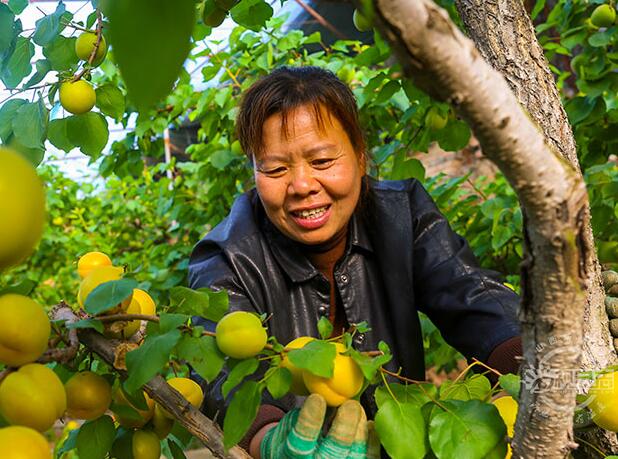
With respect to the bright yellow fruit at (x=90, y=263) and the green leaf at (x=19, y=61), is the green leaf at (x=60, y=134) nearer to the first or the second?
the green leaf at (x=19, y=61)

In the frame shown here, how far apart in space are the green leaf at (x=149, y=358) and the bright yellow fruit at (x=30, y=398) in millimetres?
66

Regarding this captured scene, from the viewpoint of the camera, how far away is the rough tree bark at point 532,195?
0.41 m

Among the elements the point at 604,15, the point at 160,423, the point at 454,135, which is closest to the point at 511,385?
the point at 160,423

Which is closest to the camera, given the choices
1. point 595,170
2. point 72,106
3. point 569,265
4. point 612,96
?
point 569,265

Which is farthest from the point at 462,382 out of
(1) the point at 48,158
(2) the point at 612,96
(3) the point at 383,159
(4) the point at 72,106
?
(1) the point at 48,158

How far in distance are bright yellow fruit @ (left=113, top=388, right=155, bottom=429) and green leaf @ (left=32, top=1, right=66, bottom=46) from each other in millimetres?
643

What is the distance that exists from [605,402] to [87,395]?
0.52m

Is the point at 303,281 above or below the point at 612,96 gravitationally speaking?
below

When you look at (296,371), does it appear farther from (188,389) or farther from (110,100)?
(110,100)

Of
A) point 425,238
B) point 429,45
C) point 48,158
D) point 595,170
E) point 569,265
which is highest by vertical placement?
point 429,45

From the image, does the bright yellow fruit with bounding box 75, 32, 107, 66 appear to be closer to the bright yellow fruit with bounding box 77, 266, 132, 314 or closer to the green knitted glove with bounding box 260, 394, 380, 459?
the bright yellow fruit with bounding box 77, 266, 132, 314

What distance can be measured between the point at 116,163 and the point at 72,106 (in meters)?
1.35

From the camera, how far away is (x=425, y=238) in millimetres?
1530

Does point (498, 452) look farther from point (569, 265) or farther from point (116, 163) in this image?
point (116, 163)
